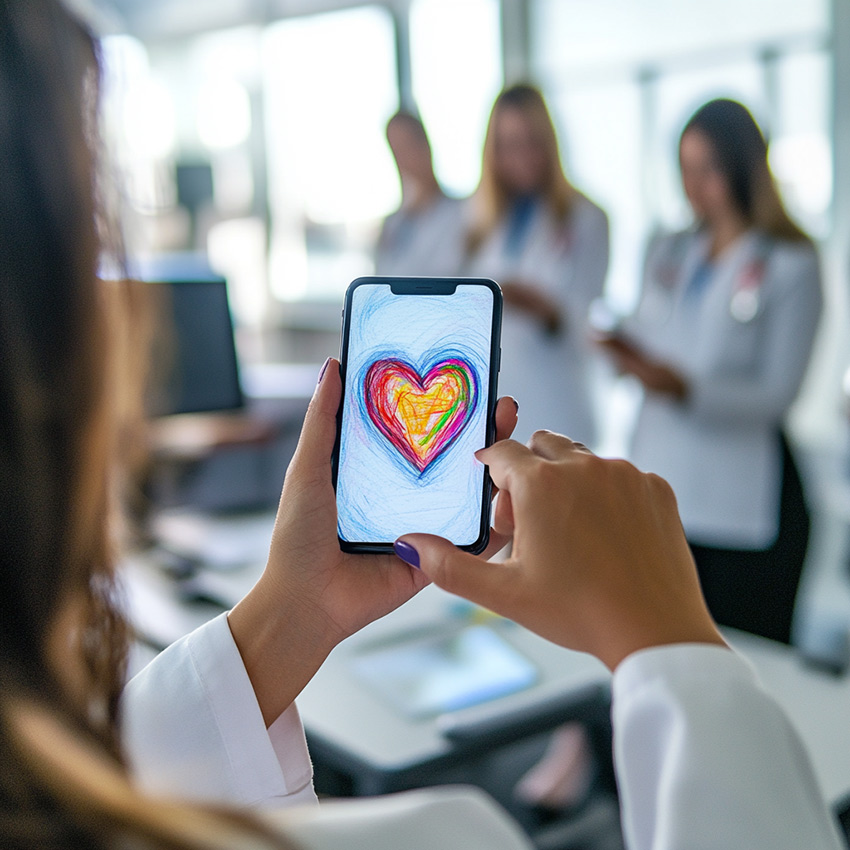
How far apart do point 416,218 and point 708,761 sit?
255 centimetres

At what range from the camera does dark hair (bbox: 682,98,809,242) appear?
1861mm

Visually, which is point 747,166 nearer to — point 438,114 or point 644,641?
point 644,641

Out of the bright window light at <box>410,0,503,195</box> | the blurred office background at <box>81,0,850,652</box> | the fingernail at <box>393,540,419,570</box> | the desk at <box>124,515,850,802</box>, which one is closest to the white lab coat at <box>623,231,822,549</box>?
the desk at <box>124,515,850,802</box>

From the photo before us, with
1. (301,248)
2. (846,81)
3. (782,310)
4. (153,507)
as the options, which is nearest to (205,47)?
(301,248)

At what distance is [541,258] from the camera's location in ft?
7.58

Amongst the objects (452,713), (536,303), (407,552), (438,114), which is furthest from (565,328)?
(438,114)

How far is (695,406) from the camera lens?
1835mm

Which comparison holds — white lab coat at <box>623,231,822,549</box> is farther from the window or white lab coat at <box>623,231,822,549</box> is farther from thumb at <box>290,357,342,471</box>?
the window

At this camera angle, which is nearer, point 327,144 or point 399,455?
point 399,455

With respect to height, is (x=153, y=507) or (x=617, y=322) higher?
(x=617, y=322)

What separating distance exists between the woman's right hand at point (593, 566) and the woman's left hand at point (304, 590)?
0.46ft

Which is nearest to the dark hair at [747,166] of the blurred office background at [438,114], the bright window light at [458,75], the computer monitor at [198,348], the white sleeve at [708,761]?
the blurred office background at [438,114]

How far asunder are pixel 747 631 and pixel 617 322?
27.2 inches

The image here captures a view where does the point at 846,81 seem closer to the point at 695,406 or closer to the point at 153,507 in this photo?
the point at 695,406
